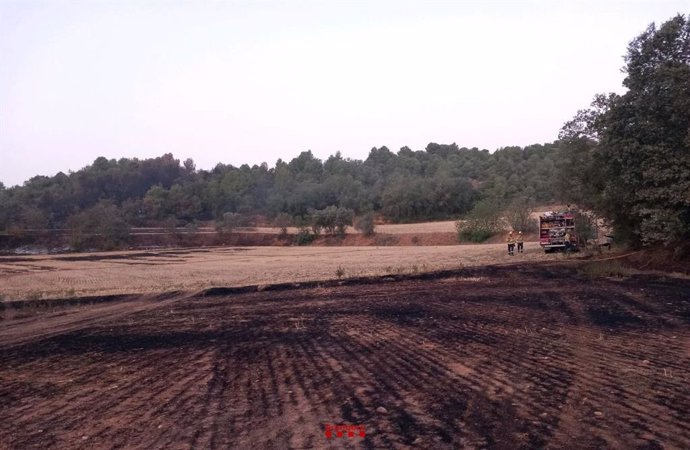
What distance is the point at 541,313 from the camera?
1568 cm

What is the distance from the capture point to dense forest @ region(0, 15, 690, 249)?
80.0ft

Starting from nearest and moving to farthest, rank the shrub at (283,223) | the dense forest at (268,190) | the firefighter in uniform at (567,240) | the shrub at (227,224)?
the firefighter in uniform at (567,240), the shrub at (283,223), the shrub at (227,224), the dense forest at (268,190)

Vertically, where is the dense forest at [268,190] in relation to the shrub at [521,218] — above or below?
above

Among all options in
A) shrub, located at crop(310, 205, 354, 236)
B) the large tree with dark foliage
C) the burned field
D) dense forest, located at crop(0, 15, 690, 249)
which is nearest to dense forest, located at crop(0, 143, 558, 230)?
dense forest, located at crop(0, 15, 690, 249)

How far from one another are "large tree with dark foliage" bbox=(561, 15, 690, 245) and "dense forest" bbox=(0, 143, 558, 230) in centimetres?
4880

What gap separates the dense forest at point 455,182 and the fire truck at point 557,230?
2773 millimetres

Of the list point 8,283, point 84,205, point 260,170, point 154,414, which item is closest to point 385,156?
point 260,170

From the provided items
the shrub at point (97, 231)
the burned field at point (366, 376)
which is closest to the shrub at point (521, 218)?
the burned field at point (366, 376)

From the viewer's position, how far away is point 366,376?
945cm

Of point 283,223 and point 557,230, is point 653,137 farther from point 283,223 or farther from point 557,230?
point 283,223

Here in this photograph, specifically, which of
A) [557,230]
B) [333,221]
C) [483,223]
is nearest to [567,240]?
[557,230]

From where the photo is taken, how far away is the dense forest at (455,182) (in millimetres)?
24391

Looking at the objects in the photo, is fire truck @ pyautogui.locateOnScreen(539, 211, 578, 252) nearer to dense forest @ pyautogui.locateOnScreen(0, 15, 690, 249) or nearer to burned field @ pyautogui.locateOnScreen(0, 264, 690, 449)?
dense forest @ pyautogui.locateOnScreen(0, 15, 690, 249)

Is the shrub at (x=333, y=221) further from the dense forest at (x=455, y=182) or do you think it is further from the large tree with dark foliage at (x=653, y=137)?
the large tree with dark foliage at (x=653, y=137)
